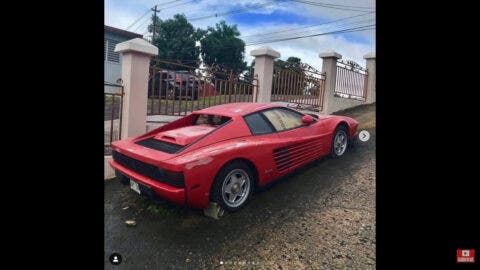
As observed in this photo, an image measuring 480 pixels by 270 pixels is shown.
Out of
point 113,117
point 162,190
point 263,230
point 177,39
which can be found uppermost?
point 177,39

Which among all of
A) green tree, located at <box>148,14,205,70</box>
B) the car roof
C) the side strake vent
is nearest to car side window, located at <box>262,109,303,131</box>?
the car roof

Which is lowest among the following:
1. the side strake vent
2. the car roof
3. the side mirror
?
the side strake vent

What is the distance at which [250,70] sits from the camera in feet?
10.5

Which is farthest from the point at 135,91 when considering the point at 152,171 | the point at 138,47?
the point at 152,171

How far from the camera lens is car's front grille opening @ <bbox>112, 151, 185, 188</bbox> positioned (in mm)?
1806

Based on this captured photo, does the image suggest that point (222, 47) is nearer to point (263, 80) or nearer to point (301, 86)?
point (301, 86)

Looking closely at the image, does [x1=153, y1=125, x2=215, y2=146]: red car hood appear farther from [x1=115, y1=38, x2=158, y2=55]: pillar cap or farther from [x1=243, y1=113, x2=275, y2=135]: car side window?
[x1=115, y1=38, x2=158, y2=55]: pillar cap

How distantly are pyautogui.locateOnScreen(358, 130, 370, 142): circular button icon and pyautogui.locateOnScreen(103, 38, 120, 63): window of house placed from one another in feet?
6.58

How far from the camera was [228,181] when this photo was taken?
6.46 feet
